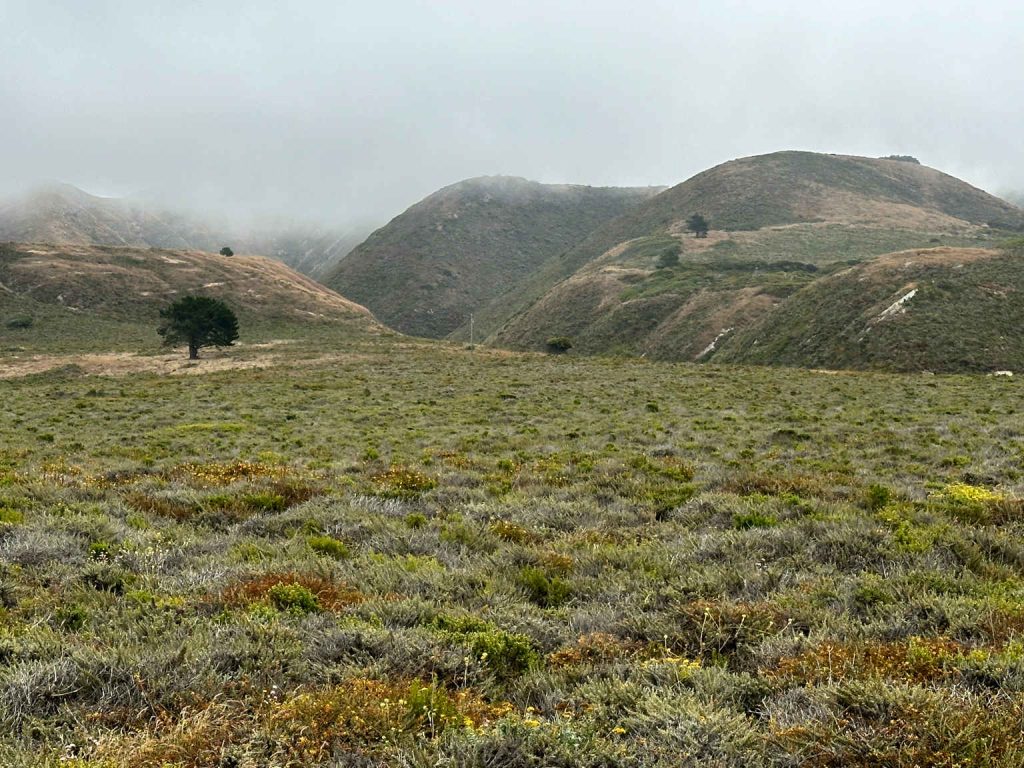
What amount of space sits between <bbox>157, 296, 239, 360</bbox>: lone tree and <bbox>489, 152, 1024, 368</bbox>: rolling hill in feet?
154

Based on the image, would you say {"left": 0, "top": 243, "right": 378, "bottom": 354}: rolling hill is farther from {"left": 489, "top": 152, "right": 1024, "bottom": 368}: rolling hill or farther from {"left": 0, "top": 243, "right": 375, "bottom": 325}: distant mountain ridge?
{"left": 489, "top": 152, "right": 1024, "bottom": 368}: rolling hill

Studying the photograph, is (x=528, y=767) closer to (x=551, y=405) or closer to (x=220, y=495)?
(x=220, y=495)

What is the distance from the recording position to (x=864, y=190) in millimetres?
152250

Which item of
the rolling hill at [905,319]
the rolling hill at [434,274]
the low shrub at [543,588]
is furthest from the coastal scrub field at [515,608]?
the rolling hill at [434,274]

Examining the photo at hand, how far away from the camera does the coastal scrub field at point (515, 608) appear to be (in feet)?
13.6

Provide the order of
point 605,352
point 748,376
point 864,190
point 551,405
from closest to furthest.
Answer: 1. point 551,405
2. point 748,376
3. point 605,352
4. point 864,190

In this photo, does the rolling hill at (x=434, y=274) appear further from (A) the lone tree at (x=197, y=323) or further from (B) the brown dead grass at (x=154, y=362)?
(A) the lone tree at (x=197, y=323)

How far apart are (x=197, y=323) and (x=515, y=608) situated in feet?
189

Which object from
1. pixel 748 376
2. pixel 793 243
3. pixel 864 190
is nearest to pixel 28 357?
pixel 748 376

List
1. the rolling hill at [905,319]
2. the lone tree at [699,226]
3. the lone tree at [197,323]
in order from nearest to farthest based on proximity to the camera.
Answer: the rolling hill at [905,319] → the lone tree at [197,323] → the lone tree at [699,226]

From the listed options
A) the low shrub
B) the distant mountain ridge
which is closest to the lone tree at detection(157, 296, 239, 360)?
the distant mountain ridge

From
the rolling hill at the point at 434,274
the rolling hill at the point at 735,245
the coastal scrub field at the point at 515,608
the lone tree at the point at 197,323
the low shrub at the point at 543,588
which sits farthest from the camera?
the rolling hill at the point at 434,274

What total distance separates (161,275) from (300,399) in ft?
282

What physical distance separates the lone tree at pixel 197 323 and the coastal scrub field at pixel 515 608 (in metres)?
42.9
